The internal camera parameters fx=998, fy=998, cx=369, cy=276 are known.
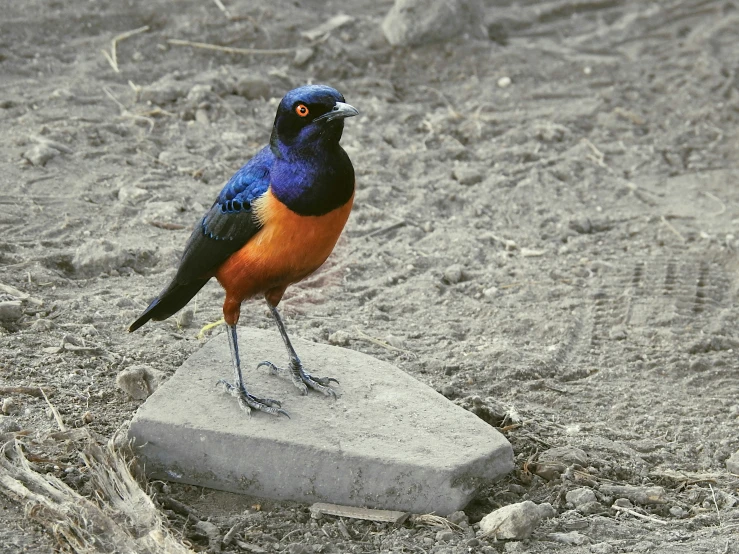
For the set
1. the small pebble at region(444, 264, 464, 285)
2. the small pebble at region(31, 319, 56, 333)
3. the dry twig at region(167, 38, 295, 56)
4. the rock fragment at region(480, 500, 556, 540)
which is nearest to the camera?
Answer: the rock fragment at region(480, 500, 556, 540)

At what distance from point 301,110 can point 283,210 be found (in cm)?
39

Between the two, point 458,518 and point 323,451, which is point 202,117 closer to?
point 323,451

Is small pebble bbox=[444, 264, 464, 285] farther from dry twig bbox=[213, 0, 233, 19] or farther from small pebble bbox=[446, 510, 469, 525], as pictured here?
dry twig bbox=[213, 0, 233, 19]

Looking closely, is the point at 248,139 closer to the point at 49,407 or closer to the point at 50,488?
the point at 49,407

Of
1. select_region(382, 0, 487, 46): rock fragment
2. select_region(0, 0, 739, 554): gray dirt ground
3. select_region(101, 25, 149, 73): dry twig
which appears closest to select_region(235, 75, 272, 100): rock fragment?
select_region(0, 0, 739, 554): gray dirt ground

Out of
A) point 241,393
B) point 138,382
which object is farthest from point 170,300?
Result: point 241,393

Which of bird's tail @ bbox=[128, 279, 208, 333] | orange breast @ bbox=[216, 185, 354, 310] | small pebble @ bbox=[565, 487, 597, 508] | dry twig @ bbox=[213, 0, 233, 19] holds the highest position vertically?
orange breast @ bbox=[216, 185, 354, 310]

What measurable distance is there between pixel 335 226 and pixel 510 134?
3.81 m

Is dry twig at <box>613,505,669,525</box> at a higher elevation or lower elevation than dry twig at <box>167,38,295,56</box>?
lower

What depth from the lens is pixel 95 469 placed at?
3742 millimetres

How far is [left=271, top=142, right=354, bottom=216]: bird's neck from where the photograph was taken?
12.5ft

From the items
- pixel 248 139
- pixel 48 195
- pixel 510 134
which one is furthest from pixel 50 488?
pixel 510 134

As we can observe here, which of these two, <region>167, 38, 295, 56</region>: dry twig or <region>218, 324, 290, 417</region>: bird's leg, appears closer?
<region>218, 324, 290, 417</region>: bird's leg

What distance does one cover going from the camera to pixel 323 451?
378 cm
